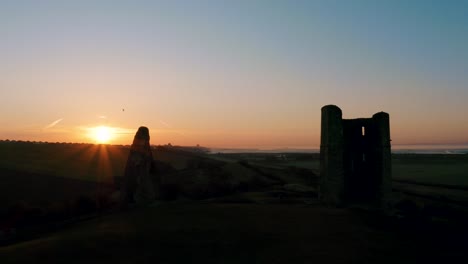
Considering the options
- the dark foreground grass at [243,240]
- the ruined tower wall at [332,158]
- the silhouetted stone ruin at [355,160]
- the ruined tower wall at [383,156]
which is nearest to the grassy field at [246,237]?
the dark foreground grass at [243,240]

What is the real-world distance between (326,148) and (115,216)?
12.9m

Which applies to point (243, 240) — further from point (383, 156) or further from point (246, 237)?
point (383, 156)

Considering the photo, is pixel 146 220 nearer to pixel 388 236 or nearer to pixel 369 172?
pixel 388 236

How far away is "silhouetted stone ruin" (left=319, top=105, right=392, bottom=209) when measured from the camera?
934 inches

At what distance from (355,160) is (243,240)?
1224cm

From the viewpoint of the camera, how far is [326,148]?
2400cm

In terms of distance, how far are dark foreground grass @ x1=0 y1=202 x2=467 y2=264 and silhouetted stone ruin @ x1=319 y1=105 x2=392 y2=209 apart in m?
3.16

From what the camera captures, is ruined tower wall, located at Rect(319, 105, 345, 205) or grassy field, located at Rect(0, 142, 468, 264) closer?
grassy field, located at Rect(0, 142, 468, 264)

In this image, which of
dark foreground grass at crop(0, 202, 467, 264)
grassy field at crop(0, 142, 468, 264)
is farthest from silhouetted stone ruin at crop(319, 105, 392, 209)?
dark foreground grass at crop(0, 202, 467, 264)

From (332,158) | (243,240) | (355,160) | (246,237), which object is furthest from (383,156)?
(243,240)

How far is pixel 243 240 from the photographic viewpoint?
51.0 ft

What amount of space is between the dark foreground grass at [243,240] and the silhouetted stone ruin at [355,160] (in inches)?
124

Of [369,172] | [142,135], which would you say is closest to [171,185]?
[142,135]

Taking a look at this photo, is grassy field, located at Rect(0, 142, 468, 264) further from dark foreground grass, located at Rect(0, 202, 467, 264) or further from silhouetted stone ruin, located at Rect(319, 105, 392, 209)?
silhouetted stone ruin, located at Rect(319, 105, 392, 209)
